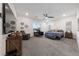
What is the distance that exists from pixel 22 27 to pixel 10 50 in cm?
607

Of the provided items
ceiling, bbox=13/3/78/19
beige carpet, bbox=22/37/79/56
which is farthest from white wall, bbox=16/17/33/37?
beige carpet, bbox=22/37/79/56

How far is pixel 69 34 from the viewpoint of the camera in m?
8.73

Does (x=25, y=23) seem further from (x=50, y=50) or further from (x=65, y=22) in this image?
(x=50, y=50)

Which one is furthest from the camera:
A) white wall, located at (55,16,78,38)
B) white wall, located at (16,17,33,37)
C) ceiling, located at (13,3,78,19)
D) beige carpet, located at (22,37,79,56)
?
white wall, located at (16,17,33,37)

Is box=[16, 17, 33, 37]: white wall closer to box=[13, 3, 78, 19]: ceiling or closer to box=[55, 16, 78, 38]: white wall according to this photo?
box=[13, 3, 78, 19]: ceiling

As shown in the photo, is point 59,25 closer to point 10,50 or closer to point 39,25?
point 39,25

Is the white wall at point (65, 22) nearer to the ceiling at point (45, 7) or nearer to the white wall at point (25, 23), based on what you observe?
the ceiling at point (45, 7)

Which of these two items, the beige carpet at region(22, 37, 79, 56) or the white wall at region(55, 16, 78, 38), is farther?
the white wall at region(55, 16, 78, 38)

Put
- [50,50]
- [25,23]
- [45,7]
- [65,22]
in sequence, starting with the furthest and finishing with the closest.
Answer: [65,22] → [25,23] → [45,7] → [50,50]

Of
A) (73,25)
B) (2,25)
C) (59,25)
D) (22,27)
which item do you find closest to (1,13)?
(2,25)

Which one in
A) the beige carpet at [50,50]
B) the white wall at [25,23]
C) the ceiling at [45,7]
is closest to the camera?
the beige carpet at [50,50]

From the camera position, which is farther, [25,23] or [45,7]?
[25,23]

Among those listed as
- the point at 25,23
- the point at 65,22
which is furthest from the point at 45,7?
the point at 65,22

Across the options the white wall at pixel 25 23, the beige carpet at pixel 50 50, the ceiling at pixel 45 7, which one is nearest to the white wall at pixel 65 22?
the ceiling at pixel 45 7
